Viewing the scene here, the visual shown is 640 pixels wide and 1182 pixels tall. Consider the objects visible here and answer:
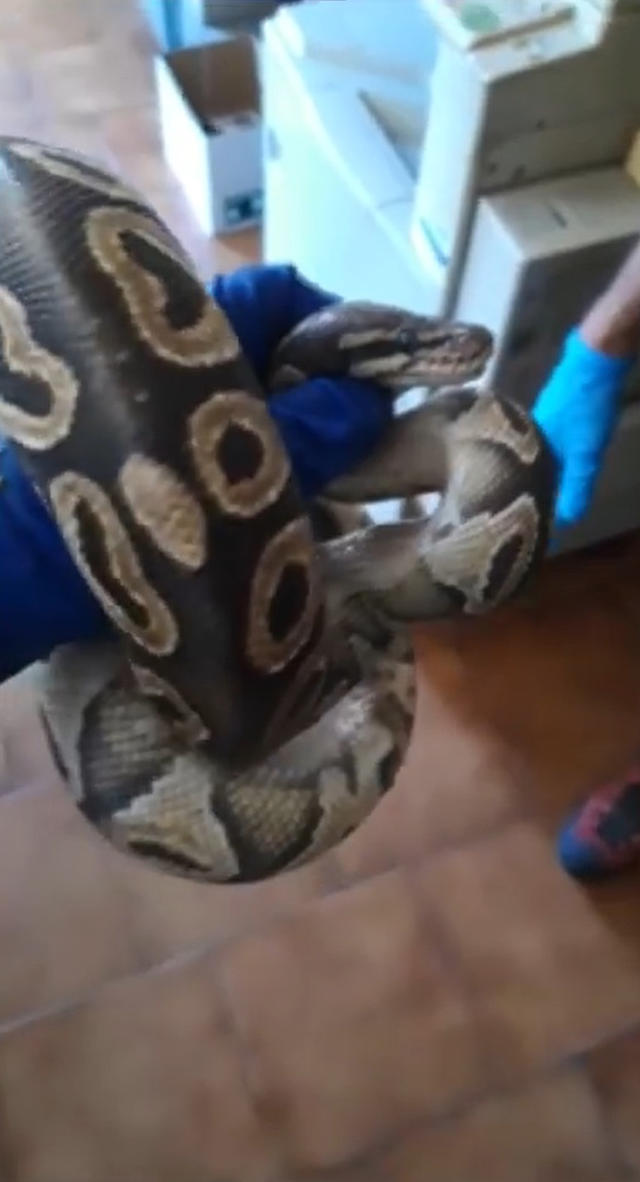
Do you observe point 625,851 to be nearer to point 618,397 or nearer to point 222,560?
point 618,397

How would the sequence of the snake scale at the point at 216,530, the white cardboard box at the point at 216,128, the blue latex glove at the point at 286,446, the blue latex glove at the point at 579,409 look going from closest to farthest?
the snake scale at the point at 216,530, the blue latex glove at the point at 286,446, the blue latex glove at the point at 579,409, the white cardboard box at the point at 216,128

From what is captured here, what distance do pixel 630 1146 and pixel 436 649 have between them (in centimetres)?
63

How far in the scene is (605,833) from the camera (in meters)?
1.51

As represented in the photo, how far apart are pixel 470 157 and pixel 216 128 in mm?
992

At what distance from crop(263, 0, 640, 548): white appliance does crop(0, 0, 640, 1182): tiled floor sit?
33 cm

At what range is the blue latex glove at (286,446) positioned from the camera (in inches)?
38.4

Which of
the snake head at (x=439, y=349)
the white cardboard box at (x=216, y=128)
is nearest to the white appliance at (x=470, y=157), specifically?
the snake head at (x=439, y=349)

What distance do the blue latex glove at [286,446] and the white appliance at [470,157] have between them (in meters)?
0.20

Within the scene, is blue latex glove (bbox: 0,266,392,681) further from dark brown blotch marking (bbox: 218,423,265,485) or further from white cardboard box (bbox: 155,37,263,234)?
white cardboard box (bbox: 155,37,263,234)

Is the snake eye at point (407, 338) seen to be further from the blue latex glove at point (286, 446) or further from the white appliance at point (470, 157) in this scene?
the white appliance at point (470, 157)

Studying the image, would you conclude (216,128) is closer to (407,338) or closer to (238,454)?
(407,338)

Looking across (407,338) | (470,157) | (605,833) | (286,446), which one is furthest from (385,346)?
(605,833)

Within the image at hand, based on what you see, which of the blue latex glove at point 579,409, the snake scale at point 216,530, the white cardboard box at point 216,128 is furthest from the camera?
the white cardboard box at point 216,128

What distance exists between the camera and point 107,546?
31.4 inches
